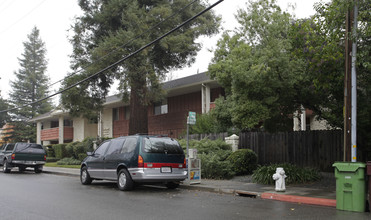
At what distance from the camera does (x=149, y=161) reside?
11.3 m

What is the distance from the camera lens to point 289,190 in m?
11.0

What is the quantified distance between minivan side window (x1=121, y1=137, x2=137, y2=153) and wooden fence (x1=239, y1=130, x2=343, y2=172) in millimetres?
6948

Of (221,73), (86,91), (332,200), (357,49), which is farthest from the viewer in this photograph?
(86,91)

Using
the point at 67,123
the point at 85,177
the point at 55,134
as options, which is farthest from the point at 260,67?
the point at 67,123

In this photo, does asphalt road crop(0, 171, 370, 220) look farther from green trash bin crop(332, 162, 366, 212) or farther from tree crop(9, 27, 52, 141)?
tree crop(9, 27, 52, 141)

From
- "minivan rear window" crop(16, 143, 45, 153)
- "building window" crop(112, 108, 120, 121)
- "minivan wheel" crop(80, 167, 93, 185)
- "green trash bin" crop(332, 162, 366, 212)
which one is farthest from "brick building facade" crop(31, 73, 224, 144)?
"green trash bin" crop(332, 162, 366, 212)

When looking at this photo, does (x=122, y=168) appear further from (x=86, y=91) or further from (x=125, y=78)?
(x=86, y=91)

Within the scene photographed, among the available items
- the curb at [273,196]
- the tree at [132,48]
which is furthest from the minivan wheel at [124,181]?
the tree at [132,48]

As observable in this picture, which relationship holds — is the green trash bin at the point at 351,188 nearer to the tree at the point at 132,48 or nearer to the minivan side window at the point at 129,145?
the minivan side window at the point at 129,145

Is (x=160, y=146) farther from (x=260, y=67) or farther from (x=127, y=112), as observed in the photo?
(x=127, y=112)

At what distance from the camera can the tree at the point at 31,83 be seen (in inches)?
2136

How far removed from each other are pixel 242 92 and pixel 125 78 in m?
11.0

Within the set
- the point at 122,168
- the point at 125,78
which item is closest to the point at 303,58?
the point at 122,168

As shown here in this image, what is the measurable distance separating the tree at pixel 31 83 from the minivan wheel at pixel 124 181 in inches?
1797
